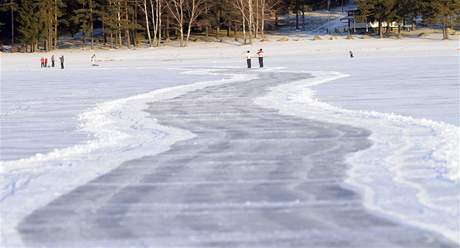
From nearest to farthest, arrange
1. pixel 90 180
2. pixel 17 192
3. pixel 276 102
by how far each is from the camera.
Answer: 1. pixel 17 192
2. pixel 90 180
3. pixel 276 102

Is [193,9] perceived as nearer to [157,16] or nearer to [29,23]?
[157,16]

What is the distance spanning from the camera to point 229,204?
6387 mm

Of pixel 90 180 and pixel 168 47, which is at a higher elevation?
pixel 168 47

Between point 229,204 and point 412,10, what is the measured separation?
202 feet

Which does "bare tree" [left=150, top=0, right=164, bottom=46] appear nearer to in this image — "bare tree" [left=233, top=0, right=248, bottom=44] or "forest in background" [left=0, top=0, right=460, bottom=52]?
"forest in background" [left=0, top=0, right=460, bottom=52]

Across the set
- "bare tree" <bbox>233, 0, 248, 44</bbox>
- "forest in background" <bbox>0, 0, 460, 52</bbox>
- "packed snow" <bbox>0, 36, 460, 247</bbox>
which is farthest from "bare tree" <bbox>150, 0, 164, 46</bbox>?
"packed snow" <bbox>0, 36, 460, 247</bbox>

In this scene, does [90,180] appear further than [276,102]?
No

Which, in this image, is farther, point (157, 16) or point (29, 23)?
point (157, 16)

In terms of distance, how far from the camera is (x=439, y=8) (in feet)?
206

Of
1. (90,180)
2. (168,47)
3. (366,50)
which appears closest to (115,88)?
(90,180)

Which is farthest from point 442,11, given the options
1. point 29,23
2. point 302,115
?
point 302,115

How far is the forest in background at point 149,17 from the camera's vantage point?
64.6 metres

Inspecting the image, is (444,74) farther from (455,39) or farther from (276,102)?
(455,39)

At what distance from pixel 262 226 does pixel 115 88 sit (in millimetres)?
17425
